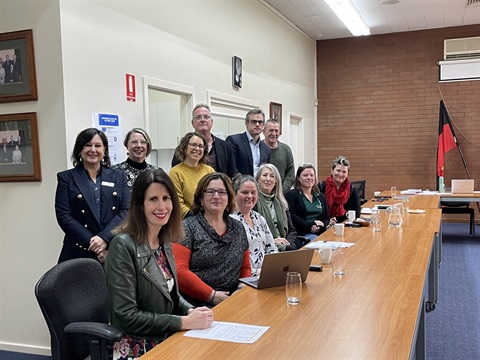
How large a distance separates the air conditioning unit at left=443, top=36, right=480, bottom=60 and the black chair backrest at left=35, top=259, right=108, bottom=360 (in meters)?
7.65

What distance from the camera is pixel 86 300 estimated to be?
1.94 metres

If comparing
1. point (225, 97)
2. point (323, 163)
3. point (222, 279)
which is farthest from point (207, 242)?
point (323, 163)

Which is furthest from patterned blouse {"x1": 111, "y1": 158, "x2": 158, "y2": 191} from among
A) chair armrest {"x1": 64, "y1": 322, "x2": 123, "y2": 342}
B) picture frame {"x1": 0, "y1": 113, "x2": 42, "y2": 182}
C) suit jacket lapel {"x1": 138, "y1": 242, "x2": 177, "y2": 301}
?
chair armrest {"x1": 64, "y1": 322, "x2": 123, "y2": 342}

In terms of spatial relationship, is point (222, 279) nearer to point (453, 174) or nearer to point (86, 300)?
point (86, 300)

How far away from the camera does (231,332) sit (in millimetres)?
1567

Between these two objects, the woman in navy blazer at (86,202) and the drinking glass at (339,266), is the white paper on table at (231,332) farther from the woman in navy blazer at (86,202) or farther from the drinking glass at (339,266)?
the woman in navy blazer at (86,202)

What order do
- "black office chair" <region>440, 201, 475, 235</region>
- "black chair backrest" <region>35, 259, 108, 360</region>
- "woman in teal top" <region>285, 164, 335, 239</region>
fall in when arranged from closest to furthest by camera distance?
"black chair backrest" <region>35, 259, 108, 360</region>, "woman in teal top" <region>285, 164, 335, 239</region>, "black office chair" <region>440, 201, 475, 235</region>

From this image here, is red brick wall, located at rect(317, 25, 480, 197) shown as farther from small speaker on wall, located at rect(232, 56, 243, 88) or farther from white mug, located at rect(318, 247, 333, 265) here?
white mug, located at rect(318, 247, 333, 265)

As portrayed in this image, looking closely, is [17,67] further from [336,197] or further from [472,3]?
[472,3]

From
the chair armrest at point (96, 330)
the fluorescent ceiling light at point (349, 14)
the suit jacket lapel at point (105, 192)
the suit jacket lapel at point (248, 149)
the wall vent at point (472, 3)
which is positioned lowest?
the chair armrest at point (96, 330)

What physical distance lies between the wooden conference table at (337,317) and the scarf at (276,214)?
2.88 ft

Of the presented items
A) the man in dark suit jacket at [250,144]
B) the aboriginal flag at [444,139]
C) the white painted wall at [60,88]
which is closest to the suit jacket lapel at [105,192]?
the white painted wall at [60,88]

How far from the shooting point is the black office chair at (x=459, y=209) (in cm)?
687

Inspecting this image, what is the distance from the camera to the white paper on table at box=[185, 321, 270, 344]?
4.96 ft
